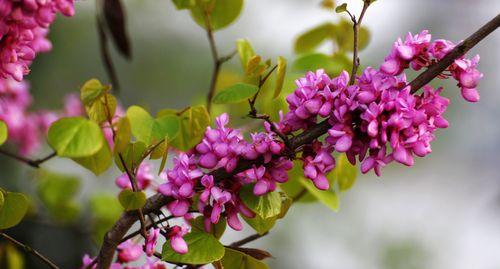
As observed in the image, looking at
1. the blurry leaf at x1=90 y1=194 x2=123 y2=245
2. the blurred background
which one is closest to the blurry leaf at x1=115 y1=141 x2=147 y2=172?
the blurry leaf at x1=90 y1=194 x2=123 y2=245

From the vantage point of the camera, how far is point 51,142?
1.90 feet

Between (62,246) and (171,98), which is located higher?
(62,246)

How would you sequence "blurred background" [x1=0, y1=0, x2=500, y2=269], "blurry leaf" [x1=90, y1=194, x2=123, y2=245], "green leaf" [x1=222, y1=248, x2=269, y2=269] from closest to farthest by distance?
"green leaf" [x1=222, y1=248, x2=269, y2=269] → "blurry leaf" [x1=90, y1=194, x2=123, y2=245] → "blurred background" [x1=0, y1=0, x2=500, y2=269]

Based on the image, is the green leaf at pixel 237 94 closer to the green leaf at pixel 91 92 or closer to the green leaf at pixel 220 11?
the green leaf at pixel 91 92

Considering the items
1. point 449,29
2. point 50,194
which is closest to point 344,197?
point 449,29

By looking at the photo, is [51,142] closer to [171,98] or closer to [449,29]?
[171,98]

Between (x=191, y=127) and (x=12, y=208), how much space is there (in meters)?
0.17

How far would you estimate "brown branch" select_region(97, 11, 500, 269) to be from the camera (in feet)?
1.86

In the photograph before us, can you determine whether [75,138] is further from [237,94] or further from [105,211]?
[105,211]

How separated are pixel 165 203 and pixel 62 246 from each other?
2.83ft

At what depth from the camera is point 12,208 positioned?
644mm

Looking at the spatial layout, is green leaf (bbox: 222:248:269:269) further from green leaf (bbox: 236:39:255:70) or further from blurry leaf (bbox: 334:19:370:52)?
blurry leaf (bbox: 334:19:370:52)

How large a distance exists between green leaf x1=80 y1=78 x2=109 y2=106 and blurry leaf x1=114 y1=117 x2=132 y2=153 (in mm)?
48

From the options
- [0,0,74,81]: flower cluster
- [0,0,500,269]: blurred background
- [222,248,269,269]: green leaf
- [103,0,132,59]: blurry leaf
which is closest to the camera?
[0,0,74,81]: flower cluster
